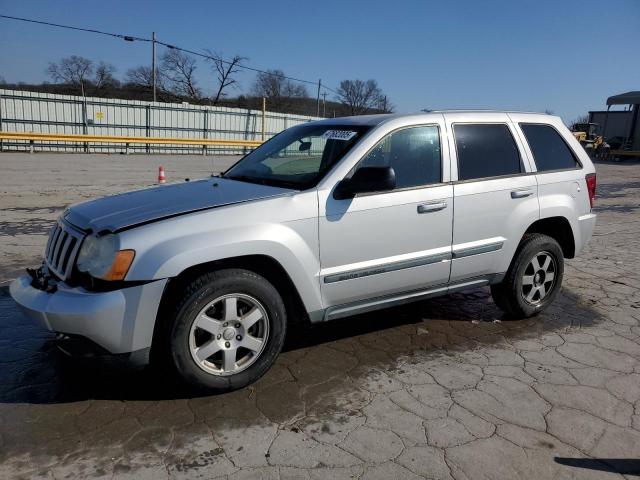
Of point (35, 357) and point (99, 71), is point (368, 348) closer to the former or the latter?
point (35, 357)

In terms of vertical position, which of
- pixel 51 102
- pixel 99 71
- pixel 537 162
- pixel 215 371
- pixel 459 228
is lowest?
pixel 215 371

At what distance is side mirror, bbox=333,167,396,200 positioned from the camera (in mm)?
3447

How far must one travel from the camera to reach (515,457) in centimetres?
270

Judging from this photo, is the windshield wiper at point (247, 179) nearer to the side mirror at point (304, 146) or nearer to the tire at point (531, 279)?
the side mirror at point (304, 146)

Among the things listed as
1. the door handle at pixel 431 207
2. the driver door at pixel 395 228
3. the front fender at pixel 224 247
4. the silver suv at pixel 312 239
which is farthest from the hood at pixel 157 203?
the door handle at pixel 431 207

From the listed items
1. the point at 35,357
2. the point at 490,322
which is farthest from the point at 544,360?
the point at 35,357

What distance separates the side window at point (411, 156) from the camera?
12.5 feet

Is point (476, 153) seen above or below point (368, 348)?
above

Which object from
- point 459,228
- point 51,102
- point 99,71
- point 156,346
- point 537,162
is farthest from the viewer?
A: point 99,71

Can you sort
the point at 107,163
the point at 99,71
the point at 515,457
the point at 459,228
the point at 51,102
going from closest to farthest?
the point at 515,457 < the point at 459,228 < the point at 107,163 < the point at 51,102 < the point at 99,71

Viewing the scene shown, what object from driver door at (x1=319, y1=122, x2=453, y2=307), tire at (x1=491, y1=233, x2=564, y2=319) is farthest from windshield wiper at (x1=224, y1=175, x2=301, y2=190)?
tire at (x1=491, y1=233, x2=564, y2=319)

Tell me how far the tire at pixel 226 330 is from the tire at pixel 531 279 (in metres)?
2.21

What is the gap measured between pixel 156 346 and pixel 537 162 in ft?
11.4

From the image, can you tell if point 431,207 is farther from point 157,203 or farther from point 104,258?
point 104,258
